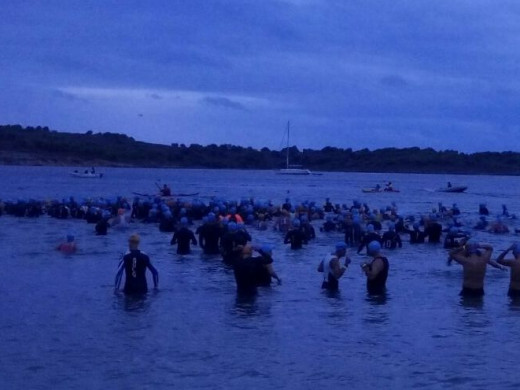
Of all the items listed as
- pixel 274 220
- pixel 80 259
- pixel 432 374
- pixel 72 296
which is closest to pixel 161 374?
pixel 432 374

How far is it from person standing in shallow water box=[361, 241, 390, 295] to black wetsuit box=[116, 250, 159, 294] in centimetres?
353

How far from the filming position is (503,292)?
1738cm

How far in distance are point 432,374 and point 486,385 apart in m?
0.71

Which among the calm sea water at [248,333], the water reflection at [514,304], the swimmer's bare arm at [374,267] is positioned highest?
the swimmer's bare arm at [374,267]

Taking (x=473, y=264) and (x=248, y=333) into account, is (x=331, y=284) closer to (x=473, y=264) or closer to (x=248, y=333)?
(x=473, y=264)

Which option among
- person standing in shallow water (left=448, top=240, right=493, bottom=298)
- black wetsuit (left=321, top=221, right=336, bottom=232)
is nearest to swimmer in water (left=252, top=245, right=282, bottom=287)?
person standing in shallow water (left=448, top=240, right=493, bottom=298)

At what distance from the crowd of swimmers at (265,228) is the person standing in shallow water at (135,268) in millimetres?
15

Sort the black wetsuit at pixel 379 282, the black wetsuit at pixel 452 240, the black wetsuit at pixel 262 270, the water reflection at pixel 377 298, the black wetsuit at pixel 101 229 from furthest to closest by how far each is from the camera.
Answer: the black wetsuit at pixel 101 229 → the black wetsuit at pixel 452 240 → the black wetsuit at pixel 379 282 → the water reflection at pixel 377 298 → the black wetsuit at pixel 262 270

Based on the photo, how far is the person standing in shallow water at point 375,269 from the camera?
16266 mm

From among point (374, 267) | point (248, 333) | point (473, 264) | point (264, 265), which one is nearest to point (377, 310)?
point (374, 267)

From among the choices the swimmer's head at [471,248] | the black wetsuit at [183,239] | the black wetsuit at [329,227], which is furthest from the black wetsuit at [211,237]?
the black wetsuit at [329,227]

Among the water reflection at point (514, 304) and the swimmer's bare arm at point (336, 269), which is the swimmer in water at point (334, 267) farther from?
the water reflection at point (514, 304)

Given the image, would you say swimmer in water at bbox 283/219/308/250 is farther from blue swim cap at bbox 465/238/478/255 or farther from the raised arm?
blue swim cap at bbox 465/238/478/255

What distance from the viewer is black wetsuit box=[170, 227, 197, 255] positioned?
74.4ft
